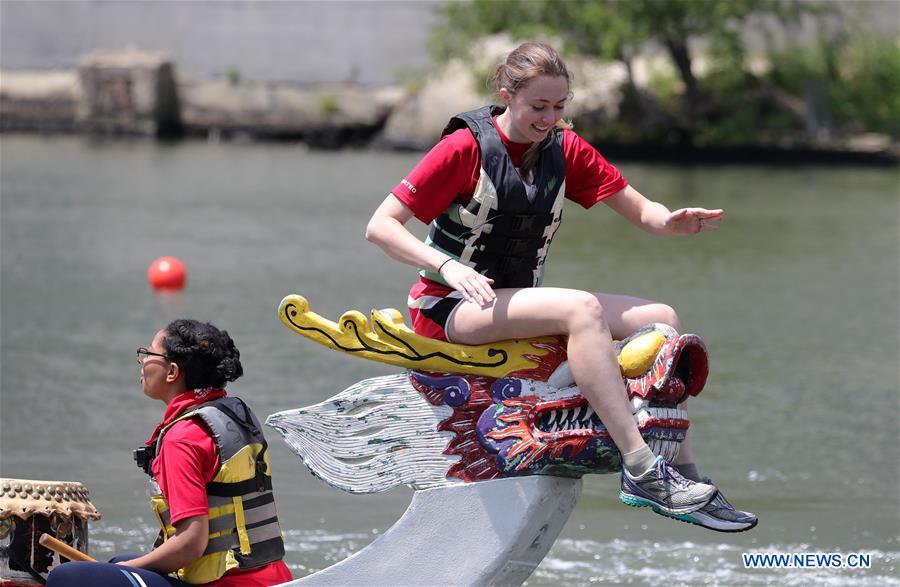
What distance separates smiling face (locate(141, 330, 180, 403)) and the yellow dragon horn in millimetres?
424

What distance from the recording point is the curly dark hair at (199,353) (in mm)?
4254

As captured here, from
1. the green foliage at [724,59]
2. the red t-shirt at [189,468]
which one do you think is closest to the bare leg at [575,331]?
the red t-shirt at [189,468]

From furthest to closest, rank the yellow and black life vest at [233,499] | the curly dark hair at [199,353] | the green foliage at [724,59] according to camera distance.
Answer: the green foliage at [724,59]
the curly dark hair at [199,353]
the yellow and black life vest at [233,499]

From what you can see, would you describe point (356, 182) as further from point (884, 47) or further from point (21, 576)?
point (21, 576)

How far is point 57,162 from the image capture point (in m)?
23.9

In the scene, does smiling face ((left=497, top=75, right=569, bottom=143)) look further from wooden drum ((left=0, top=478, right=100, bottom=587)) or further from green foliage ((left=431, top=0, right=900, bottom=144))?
green foliage ((left=431, top=0, right=900, bottom=144))

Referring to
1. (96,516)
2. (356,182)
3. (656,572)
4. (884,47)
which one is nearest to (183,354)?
(96,516)

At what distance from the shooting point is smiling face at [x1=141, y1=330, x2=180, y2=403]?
4262 millimetres

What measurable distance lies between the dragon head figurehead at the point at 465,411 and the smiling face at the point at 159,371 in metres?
0.40

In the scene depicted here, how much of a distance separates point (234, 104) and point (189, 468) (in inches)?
1094

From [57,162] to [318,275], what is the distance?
12.1 metres

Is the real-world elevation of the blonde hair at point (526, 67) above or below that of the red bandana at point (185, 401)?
above

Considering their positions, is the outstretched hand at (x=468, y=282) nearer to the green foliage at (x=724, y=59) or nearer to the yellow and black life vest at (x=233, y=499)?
the yellow and black life vest at (x=233, y=499)

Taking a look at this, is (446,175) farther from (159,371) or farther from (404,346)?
(159,371)
